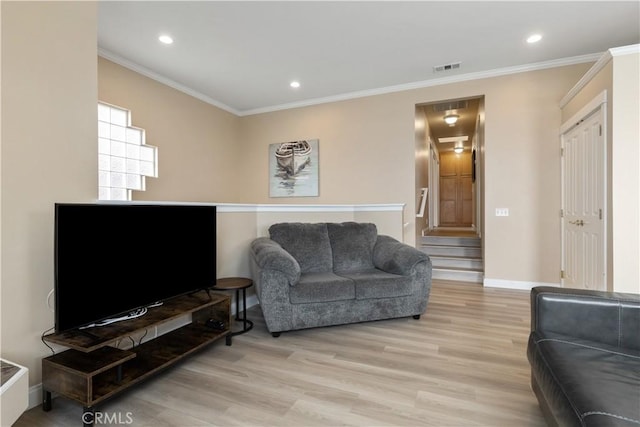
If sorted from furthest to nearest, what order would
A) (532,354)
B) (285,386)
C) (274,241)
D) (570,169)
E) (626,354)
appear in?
(570,169) → (274,241) → (285,386) → (532,354) → (626,354)

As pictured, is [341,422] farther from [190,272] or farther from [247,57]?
[247,57]

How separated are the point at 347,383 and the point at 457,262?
3450 millimetres

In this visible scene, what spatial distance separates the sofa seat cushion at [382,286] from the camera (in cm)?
270

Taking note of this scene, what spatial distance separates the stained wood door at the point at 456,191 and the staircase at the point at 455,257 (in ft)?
14.8

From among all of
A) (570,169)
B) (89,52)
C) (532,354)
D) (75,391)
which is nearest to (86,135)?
(89,52)

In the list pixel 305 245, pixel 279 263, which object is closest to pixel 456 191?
pixel 305 245

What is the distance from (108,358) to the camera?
161 centimetres

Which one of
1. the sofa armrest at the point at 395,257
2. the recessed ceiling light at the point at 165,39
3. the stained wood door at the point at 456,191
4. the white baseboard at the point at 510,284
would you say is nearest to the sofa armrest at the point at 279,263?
the sofa armrest at the point at 395,257

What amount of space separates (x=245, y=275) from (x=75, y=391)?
186cm

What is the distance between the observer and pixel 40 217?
5.60ft

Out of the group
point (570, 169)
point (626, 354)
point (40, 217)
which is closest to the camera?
point (626, 354)

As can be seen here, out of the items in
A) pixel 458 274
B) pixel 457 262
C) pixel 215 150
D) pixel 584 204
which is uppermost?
pixel 215 150

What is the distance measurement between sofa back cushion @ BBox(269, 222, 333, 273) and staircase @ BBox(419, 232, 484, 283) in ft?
7.22

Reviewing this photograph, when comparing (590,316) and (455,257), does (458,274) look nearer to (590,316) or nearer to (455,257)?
(455,257)
